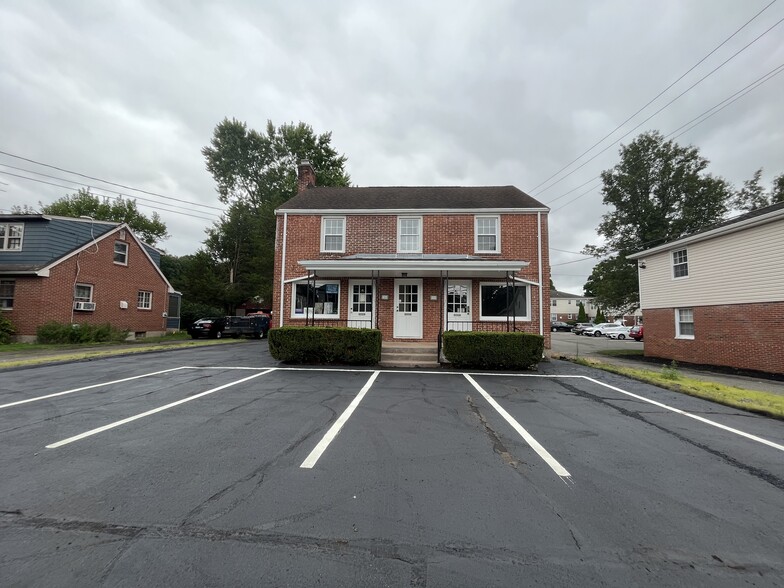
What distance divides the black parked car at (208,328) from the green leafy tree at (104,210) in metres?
21.7

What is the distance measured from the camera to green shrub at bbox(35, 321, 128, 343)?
648 inches

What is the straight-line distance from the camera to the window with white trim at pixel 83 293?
60.6 ft

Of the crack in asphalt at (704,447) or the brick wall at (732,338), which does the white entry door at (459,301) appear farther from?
the brick wall at (732,338)

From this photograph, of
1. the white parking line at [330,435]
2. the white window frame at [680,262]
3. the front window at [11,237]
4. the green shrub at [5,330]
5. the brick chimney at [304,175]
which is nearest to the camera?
the white parking line at [330,435]

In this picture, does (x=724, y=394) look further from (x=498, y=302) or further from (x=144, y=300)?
(x=144, y=300)

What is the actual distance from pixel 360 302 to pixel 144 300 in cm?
1687

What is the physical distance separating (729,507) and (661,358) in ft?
53.4

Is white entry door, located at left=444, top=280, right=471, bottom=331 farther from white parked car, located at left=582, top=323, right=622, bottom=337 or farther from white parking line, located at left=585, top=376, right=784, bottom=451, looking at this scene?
white parked car, located at left=582, top=323, right=622, bottom=337

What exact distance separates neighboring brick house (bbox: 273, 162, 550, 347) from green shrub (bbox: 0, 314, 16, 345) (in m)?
12.4

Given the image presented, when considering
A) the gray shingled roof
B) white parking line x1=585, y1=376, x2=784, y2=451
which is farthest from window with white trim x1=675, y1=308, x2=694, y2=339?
white parking line x1=585, y1=376, x2=784, y2=451

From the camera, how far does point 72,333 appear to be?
1678 cm

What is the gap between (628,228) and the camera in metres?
30.2

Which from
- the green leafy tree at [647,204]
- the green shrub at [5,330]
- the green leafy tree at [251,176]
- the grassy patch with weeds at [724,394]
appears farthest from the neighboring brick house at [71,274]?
the green leafy tree at [647,204]

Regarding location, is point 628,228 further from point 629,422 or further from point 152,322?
point 152,322
